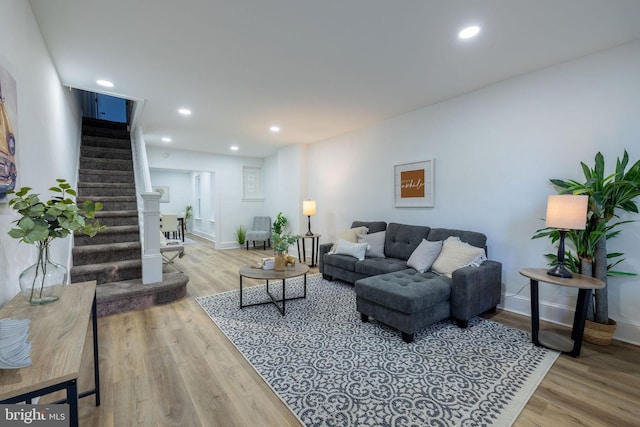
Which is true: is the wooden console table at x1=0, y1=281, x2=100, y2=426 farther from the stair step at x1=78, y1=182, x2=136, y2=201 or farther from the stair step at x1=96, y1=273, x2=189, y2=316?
the stair step at x1=78, y1=182, x2=136, y2=201

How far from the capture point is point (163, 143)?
19.7ft

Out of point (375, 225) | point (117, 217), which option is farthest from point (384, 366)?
point (117, 217)

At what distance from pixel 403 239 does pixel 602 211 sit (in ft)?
6.47

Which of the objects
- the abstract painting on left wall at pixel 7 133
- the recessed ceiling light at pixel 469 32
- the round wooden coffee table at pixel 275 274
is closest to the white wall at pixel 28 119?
the abstract painting on left wall at pixel 7 133

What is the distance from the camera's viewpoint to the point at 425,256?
3.26m

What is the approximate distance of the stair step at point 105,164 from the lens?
4691 mm

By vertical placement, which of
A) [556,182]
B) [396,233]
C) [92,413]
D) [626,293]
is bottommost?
[92,413]

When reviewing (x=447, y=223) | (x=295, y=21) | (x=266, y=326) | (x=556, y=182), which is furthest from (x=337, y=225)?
(x=295, y=21)

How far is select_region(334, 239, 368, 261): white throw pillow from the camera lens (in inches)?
154

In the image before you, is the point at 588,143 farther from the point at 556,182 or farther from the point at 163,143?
the point at 163,143

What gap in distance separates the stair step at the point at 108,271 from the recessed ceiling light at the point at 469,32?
14.0 ft

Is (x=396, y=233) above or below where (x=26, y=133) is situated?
below

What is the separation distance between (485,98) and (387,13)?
1.93 metres

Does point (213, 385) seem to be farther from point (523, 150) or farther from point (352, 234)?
point (523, 150)
